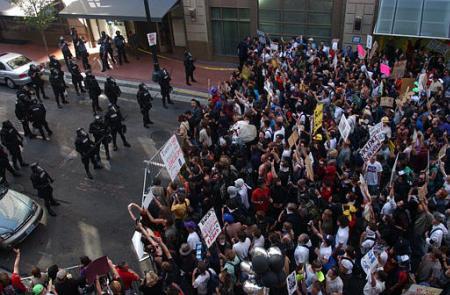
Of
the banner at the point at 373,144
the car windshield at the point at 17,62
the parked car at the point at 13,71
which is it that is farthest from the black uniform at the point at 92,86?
the banner at the point at 373,144

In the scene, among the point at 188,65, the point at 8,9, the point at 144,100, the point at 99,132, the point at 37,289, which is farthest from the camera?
the point at 8,9

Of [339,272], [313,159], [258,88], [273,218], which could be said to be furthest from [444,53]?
[339,272]

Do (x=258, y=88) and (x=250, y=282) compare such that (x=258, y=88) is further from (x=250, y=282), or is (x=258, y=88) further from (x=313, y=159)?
(x=250, y=282)

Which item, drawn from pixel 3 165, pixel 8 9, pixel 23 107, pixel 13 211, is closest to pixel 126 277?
pixel 13 211

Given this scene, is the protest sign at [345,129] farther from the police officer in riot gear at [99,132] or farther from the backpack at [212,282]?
the police officer in riot gear at [99,132]

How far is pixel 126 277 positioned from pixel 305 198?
153 inches

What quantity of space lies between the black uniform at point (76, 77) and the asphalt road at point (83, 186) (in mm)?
727

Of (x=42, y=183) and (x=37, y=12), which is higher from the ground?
(x=37, y=12)

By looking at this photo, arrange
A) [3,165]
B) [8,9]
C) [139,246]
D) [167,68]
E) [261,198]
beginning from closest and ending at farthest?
[139,246] → [261,198] → [3,165] → [167,68] → [8,9]

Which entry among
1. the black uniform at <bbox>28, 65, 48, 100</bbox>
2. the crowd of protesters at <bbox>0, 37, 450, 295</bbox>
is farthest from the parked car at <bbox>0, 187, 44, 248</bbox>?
the black uniform at <bbox>28, 65, 48, 100</bbox>

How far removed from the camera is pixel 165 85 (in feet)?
55.4

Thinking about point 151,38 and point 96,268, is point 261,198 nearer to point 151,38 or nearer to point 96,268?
point 96,268

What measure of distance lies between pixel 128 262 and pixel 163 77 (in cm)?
826

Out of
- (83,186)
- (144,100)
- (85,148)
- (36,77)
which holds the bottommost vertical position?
(83,186)
